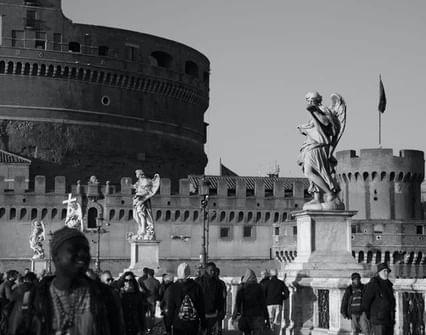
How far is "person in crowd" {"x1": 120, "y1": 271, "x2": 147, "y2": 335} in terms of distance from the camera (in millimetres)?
9195

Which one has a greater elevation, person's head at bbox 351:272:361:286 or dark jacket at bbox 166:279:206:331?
person's head at bbox 351:272:361:286

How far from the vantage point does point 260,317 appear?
9.97 meters

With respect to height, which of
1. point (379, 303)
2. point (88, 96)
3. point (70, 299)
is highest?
point (88, 96)

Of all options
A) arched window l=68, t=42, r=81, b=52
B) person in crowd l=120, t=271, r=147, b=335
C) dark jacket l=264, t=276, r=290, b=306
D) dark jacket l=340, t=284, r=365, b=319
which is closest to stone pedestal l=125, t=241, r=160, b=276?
dark jacket l=264, t=276, r=290, b=306

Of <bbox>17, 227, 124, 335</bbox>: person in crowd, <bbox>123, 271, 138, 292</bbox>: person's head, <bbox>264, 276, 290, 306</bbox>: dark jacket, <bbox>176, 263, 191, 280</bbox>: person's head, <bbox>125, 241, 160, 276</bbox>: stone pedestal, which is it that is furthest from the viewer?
<bbox>125, 241, 160, 276</bbox>: stone pedestal

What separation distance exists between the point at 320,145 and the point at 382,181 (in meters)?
45.9

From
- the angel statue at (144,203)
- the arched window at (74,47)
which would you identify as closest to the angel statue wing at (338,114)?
the angel statue at (144,203)

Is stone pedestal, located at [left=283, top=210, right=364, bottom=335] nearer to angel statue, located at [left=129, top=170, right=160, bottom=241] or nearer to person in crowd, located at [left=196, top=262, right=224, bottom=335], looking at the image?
person in crowd, located at [left=196, top=262, right=224, bottom=335]

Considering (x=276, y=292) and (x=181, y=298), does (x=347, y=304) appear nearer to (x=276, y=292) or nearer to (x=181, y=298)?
(x=276, y=292)

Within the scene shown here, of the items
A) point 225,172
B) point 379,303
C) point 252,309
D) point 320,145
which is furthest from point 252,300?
point 225,172

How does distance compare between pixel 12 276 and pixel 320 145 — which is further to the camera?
pixel 12 276

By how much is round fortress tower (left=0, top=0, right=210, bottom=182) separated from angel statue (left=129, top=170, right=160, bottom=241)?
37.3 meters

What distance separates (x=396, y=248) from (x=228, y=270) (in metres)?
9.85

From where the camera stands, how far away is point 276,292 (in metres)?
10.9
